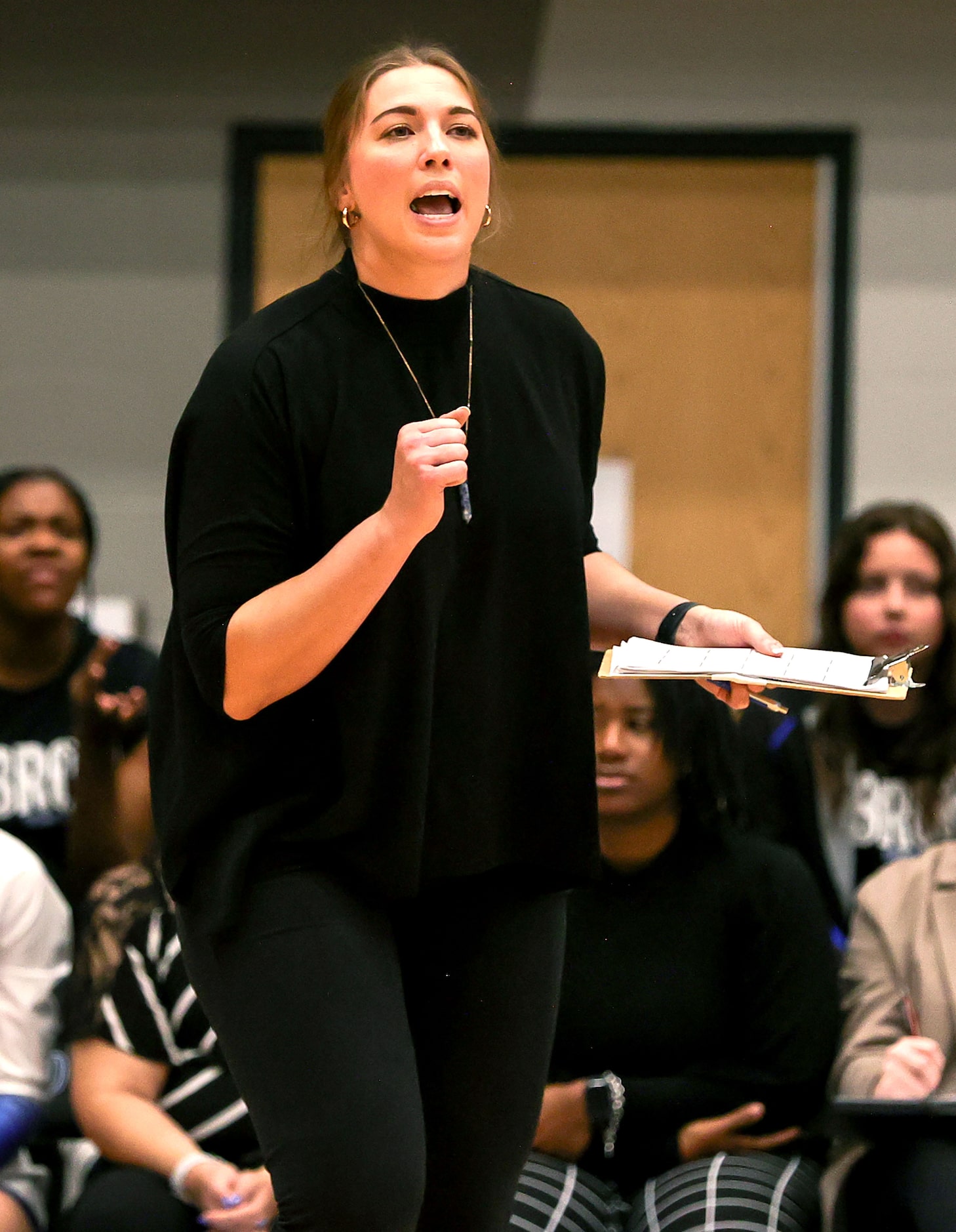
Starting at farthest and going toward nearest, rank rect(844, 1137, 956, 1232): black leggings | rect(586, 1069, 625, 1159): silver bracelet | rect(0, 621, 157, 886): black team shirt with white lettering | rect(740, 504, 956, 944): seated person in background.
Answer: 1. rect(0, 621, 157, 886): black team shirt with white lettering
2. rect(740, 504, 956, 944): seated person in background
3. rect(586, 1069, 625, 1159): silver bracelet
4. rect(844, 1137, 956, 1232): black leggings

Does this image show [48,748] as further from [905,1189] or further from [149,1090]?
[905,1189]

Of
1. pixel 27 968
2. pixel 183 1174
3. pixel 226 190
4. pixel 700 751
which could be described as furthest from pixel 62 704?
pixel 226 190

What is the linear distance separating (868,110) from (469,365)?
2.59m

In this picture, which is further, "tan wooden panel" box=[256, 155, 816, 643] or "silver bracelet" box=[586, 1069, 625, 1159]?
"tan wooden panel" box=[256, 155, 816, 643]

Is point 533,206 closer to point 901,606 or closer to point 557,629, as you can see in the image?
point 901,606

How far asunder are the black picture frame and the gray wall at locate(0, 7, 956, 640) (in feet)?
0.12

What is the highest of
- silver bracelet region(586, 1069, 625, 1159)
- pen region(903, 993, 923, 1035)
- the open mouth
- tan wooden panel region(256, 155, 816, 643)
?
tan wooden panel region(256, 155, 816, 643)

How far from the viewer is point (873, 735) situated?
229cm

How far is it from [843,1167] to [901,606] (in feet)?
2.88

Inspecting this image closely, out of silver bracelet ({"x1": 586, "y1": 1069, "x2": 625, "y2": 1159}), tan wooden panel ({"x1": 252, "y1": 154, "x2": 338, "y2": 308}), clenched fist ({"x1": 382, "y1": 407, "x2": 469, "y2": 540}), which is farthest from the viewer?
tan wooden panel ({"x1": 252, "y1": 154, "x2": 338, "y2": 308})

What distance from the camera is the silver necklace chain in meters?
1.11

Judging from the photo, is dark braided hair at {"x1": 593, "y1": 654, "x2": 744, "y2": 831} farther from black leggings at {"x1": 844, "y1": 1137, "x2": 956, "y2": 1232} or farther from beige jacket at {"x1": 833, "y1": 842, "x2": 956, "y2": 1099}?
black leggings at {"x1": 844, "y1": 1137, "x2": 956, "y2": 1232}

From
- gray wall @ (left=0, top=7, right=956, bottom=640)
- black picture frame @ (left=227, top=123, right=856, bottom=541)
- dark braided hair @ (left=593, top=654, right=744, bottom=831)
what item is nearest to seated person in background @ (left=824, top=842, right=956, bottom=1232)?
dark braided hair @ (left=593, top=654, right=744, bottom=831)

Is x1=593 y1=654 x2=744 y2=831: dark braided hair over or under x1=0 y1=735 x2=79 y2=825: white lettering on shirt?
over
